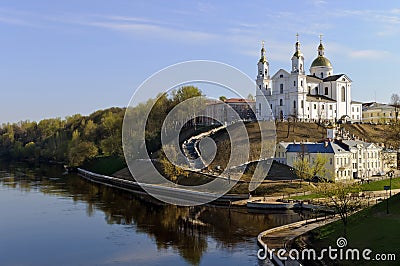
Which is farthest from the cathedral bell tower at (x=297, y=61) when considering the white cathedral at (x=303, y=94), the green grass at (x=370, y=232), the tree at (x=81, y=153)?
the green grass at (x=370, y=232)

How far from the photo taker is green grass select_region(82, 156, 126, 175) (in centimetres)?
6134

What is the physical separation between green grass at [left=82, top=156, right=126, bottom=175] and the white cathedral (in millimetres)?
20660

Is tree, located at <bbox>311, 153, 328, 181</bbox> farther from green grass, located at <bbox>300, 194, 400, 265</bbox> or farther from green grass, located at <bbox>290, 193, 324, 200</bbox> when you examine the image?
green grass, located at <bbox>300, 194, 400, 265</bbox>

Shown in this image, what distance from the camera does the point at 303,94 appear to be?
66938 millimetres

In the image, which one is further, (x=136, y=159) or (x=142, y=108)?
(x=142, y=108)

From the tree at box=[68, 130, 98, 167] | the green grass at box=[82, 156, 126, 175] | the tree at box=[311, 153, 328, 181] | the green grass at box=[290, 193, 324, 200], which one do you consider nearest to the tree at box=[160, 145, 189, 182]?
the tree at box=[311, 153, 328, 181]

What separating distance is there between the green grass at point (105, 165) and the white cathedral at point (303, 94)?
20.7 meters

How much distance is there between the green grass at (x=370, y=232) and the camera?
1917 centimetres

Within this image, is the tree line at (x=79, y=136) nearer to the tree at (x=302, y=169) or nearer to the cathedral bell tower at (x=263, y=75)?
the cathedral bell tower at (x=263, y=75)

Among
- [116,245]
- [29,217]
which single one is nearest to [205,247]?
[116,245]

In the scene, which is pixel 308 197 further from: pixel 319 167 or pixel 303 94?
pixel 303 94

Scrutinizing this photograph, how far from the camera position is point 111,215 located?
34438mm

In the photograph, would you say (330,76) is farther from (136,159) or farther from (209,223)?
(209,223)

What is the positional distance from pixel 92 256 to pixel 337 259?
11.3m
